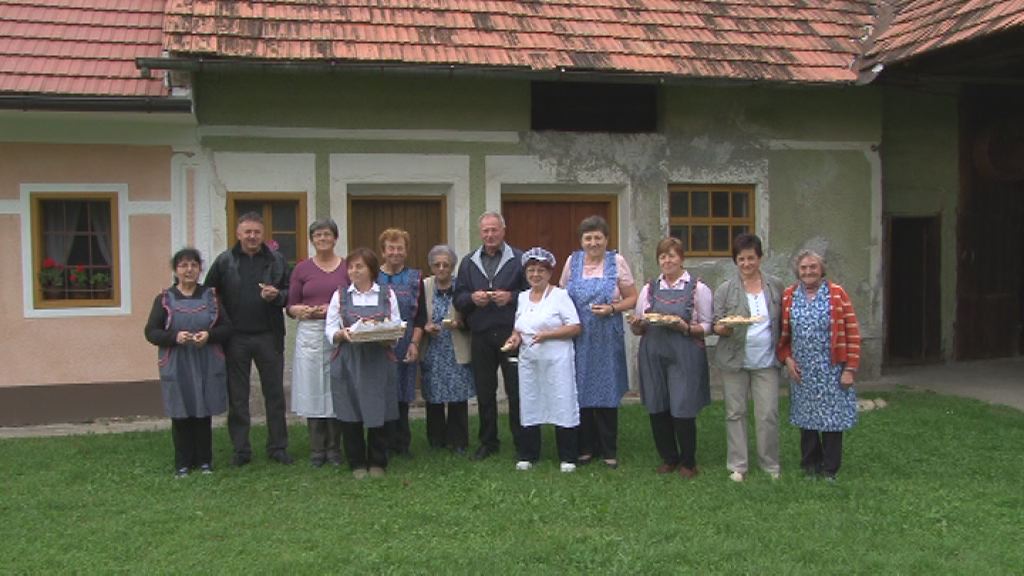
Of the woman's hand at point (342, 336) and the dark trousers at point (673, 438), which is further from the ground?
the woman's hand at point (342, 336)

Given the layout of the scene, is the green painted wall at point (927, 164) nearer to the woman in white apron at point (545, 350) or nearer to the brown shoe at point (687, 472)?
the brown shoe at point (687, 472)

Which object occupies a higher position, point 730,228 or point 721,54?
point 721,54

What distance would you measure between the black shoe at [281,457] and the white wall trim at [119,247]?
2658 mm

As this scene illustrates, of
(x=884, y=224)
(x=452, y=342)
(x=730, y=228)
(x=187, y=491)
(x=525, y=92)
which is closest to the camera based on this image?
(x=187, y=491)

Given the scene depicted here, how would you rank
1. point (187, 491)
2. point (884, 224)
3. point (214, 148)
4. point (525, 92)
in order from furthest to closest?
point (884, 224), point (525, 92), point (214, 148), point (187, 491)

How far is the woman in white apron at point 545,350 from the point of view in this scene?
618 centimetres

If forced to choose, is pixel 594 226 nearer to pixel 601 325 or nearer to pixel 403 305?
pixel 601 325

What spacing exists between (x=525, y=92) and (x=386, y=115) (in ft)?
4.59

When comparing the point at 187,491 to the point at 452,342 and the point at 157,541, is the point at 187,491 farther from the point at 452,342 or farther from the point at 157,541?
the point at 452,342

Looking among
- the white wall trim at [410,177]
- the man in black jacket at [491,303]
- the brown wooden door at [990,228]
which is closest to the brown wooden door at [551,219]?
the white wall trim at [410,177]

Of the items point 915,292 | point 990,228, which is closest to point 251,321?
point 915,292

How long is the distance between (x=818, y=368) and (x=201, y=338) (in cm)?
400

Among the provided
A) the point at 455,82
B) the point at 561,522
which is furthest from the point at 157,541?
the point at 455,82

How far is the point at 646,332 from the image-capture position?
6180 millimetres
